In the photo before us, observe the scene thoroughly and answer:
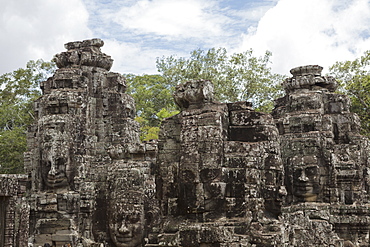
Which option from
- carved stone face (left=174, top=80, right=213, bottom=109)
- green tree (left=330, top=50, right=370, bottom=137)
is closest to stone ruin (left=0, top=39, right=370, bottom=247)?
carved stone face (left=174, top=80, right=213, bottom=109)

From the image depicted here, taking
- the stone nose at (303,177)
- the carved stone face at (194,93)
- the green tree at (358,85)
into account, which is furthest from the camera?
the green tree at (358,85)

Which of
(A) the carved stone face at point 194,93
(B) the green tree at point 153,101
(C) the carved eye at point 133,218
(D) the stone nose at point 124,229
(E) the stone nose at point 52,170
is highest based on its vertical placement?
(B) the green tree at point 153,101

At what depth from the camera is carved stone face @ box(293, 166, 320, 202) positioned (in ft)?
44.4

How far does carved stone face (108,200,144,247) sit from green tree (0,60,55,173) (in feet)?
54.5

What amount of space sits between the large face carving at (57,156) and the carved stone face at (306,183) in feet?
20.1

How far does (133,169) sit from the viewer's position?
514 inches

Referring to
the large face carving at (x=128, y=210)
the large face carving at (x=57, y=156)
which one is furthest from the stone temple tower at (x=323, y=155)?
the large face carving at (x=57, y=156)

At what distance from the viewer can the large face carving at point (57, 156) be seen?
15.1m

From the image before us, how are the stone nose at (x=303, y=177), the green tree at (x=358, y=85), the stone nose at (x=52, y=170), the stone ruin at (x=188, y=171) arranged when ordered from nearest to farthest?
the stone ruin at (x=188, y=171)
the stone nose at (x=303, y=177)
the stone nose at (x=52, y=170)
the green tree at (x=358, y=85)

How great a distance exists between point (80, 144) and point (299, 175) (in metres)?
6.07

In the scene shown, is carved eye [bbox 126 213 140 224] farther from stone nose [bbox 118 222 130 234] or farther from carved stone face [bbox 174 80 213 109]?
carved stone face [bbox 174 80 213 109]

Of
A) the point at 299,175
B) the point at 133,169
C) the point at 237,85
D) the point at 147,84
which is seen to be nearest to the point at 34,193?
the point at 133,169

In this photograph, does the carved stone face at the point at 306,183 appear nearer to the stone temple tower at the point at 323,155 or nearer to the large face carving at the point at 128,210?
the stone temple tower at the point at 323,155

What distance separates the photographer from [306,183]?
13.5m
